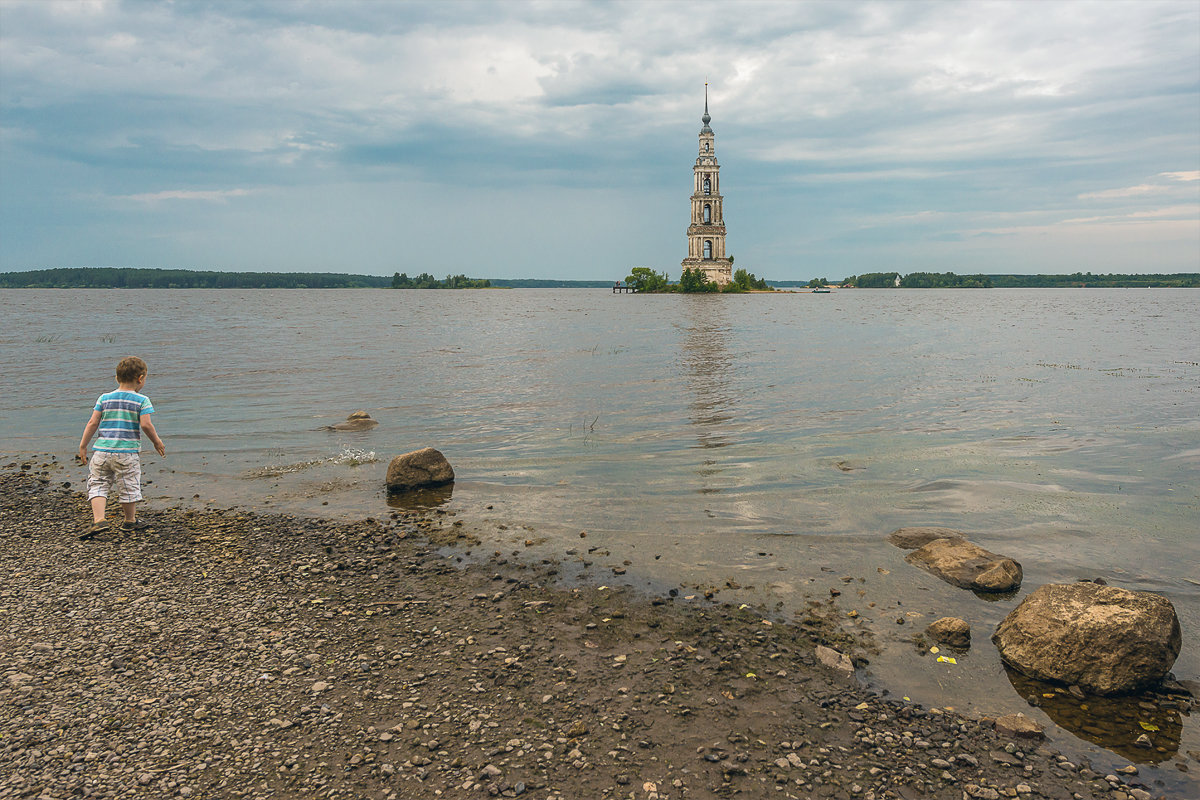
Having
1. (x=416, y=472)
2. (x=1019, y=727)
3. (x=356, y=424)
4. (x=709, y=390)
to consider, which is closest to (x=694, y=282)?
(x=709, y=390)

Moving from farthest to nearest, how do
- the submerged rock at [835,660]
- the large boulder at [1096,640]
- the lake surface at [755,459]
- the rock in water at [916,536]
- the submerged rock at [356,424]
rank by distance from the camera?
the submerged rock at [356,424] → the rock in water at [916,536] → the lake surface at [755,459] → the submerged rock at [835,660] → the large boulder at [1096,640]

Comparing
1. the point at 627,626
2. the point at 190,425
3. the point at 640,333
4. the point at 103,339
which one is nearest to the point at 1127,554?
the point at 627,626

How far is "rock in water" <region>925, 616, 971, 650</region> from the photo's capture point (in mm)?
7961

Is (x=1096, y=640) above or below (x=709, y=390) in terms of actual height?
below

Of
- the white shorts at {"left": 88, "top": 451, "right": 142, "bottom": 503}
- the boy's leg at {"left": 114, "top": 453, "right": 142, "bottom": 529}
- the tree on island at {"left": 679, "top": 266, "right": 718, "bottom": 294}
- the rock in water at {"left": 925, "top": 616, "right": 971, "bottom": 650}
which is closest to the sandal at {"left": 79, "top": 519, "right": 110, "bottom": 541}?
the boy's leg at {"left": 114, "top": 453, "right": 142, "bottom": 529}

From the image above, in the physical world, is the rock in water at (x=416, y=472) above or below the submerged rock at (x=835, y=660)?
above

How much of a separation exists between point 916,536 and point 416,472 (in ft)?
29.6

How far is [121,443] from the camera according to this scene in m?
11.0

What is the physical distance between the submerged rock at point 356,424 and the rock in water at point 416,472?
7234 mm

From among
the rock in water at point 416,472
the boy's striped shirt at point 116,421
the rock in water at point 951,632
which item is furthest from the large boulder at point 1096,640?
the boy's striped shirt at point 116,421

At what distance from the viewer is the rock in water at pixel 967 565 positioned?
31.0ft

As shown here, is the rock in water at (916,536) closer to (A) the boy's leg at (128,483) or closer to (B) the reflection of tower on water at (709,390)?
(B) the reflection of tower on water at (709,390)

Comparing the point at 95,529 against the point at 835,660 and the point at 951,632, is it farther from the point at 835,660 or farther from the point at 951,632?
the point at 951,632

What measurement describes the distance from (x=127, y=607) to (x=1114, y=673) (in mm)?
10683
